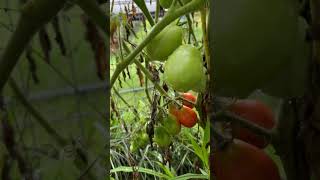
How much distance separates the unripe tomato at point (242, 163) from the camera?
1.50ft

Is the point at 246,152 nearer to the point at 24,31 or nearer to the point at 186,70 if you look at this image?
the point at 186,70

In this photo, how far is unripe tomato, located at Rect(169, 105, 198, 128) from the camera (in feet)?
2.57

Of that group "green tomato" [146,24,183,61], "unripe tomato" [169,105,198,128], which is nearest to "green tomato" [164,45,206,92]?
"green tomato" [146,24,183,61]

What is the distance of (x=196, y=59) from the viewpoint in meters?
0.54

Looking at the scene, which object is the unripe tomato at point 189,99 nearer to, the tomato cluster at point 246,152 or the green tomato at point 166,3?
the green tomato at point 166,3

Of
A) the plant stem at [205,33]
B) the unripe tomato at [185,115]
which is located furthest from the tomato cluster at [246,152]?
the unripe tomato at [185,115]

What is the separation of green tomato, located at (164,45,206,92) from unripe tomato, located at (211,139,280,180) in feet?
0.27

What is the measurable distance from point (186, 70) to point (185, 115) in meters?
0.27

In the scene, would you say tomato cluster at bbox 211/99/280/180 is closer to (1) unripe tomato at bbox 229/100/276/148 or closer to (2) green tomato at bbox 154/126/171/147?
(1) unripe tomato at bbox 229/100/276/148

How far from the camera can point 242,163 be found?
465 millimetres

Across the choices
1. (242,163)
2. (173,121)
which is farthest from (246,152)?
(173,121)

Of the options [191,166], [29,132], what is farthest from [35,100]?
[191,166]

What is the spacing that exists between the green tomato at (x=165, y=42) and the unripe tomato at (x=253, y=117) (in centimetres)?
11

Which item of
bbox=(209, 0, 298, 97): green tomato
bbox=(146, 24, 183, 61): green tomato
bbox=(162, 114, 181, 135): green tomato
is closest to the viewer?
bbox=(209, 0, 298, 97): green tomato
